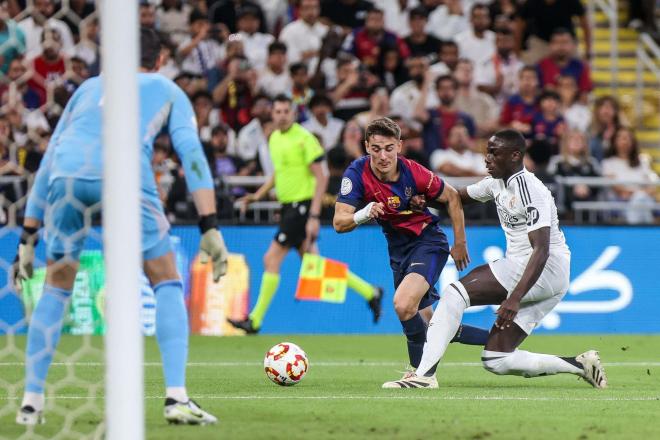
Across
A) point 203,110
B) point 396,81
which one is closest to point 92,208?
point 203,110

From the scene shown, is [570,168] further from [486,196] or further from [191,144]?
[191,144]

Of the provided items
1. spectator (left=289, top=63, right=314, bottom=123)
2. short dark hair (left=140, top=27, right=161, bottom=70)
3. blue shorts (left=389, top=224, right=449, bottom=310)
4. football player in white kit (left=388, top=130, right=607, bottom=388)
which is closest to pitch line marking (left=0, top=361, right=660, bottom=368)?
blue shorts (left=389, top=224, right=449, bottom=310)

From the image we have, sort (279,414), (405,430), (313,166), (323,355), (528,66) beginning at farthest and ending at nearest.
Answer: (528,66) → (313,166) → (323,355) → (279,414) → (405,430)

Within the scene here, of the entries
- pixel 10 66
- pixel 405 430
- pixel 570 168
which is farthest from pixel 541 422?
pixel 570 168

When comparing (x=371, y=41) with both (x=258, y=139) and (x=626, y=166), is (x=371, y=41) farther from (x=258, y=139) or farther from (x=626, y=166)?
(x=626, y=166)

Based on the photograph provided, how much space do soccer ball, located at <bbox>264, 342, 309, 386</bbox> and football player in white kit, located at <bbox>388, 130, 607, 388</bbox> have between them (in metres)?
0.70

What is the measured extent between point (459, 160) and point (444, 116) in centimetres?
96

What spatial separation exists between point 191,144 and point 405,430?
1816 millimetres

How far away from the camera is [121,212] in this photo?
4910mm

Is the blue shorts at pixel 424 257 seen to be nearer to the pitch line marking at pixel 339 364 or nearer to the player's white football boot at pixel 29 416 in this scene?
the pitch line marking at pixel 339 364

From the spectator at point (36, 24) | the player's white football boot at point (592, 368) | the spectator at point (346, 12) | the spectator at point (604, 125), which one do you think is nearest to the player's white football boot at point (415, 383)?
the player's white football boot at point (592, 368)

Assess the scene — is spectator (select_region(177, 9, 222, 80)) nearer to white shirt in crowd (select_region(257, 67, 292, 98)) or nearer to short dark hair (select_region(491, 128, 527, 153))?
white shirt in crowd (select_region(257, 67, 292, 98))

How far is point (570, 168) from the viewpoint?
16.0 meters

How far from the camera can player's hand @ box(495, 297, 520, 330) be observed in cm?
816
